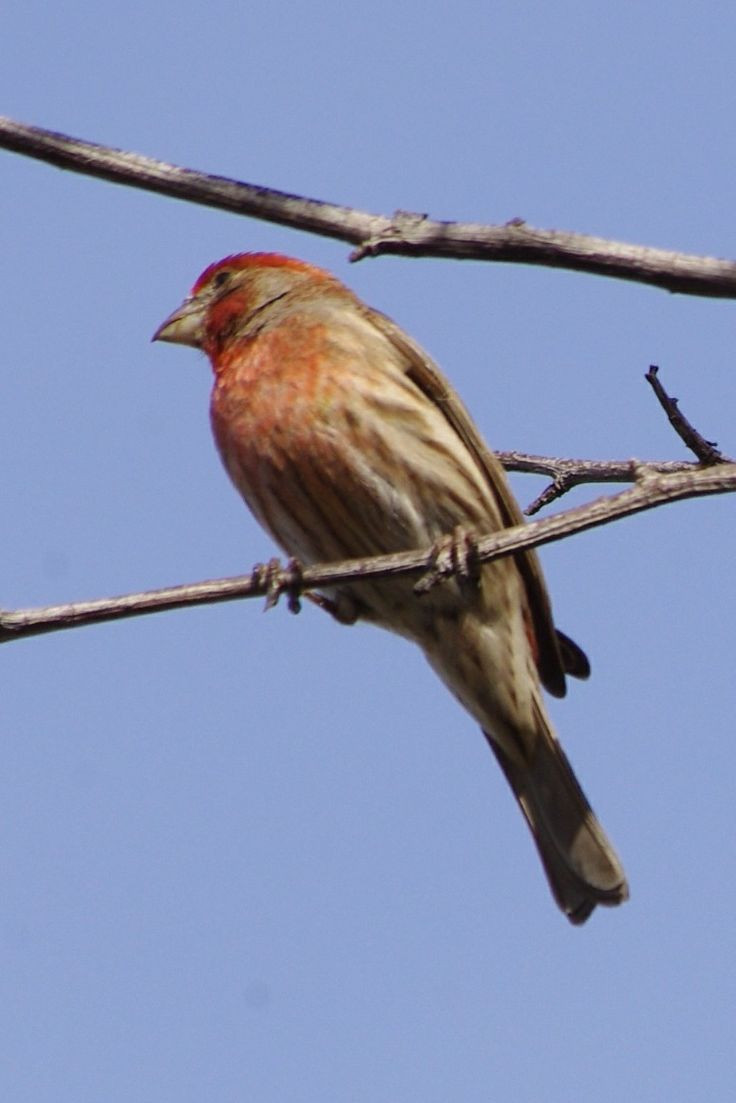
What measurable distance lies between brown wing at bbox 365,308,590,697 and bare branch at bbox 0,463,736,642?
4.96ft

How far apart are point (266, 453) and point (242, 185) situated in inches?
109

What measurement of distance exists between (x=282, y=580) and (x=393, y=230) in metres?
2.34

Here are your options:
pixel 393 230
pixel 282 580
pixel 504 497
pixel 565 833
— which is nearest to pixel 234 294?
pixel 504 497

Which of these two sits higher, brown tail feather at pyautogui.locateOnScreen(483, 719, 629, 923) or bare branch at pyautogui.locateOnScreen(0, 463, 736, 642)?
bare branch at pyautogui.locateOnScreen(0, 463, 736, 642)

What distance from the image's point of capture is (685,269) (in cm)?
359

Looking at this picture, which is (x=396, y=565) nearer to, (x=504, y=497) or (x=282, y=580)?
(x=282, y=580)

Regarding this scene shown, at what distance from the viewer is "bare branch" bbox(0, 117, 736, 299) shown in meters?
3.61

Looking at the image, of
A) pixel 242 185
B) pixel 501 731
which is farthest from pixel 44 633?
pixel 501 731

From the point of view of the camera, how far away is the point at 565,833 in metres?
7.19

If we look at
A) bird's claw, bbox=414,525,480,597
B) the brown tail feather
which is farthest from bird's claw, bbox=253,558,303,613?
the brown tail feather

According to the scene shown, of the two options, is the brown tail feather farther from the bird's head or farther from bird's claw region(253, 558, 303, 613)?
the bird's head

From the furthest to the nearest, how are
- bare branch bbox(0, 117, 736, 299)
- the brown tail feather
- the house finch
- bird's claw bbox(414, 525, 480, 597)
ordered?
1. the brown tail feather
2. the house finch
3. bird's claw bbox(414, 525, 480, 597)
4. bare branch bbox(0, 117, 736, 299)

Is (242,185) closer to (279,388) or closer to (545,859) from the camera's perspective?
(279,388)

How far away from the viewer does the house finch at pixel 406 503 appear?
6570 mm
